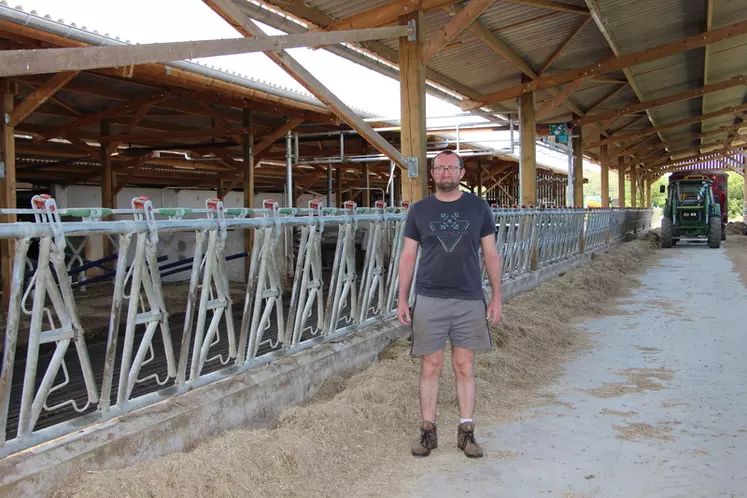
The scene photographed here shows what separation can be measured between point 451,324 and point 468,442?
652 millimetres

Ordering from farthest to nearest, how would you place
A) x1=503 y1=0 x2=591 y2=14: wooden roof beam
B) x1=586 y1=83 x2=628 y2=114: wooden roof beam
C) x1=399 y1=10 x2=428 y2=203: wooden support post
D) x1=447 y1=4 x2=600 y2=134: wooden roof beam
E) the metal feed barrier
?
x1=586 y1=83 x2=628 y2=114: wooden roof beam → x1=447 y1=4 x2=600 y2=134: wooden roof beam → x1=503 y1=0 x2=591 y2=14: wooden roof beam → x1=399 y1=10 x2=428 y2=203: wooden support post → the metal feed barrier

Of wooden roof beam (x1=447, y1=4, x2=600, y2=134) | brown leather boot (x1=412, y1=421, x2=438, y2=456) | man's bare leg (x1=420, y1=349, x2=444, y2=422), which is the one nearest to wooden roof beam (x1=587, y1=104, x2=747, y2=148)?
wooden roof beam (x1=447, y1=4, x2=600, y2=134)

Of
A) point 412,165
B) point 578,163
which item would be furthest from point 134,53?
point 578,163

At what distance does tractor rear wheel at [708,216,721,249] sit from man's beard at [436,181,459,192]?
20.4 meters

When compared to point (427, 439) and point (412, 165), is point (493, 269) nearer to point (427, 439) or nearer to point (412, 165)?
point (427, 439)

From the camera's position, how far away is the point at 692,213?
22.3m

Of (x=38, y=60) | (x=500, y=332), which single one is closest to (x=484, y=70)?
(x=500, y=332)

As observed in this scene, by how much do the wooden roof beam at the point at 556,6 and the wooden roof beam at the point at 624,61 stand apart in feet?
6.57

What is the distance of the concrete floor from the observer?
11.4ft

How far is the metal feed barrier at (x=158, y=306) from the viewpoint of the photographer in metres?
2.77

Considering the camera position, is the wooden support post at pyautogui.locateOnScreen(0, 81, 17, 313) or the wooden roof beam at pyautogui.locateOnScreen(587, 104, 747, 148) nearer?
the wooden support post at pyautogui.locateOnScreen(0, 81, 17, 313)

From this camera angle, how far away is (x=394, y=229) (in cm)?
599

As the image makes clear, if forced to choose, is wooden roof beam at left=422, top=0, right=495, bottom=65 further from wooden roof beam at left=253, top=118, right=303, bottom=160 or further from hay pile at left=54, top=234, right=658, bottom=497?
wooden roof beam at left=253, top=118, right=303, bottom=160

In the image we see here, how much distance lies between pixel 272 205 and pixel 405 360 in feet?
5.56
